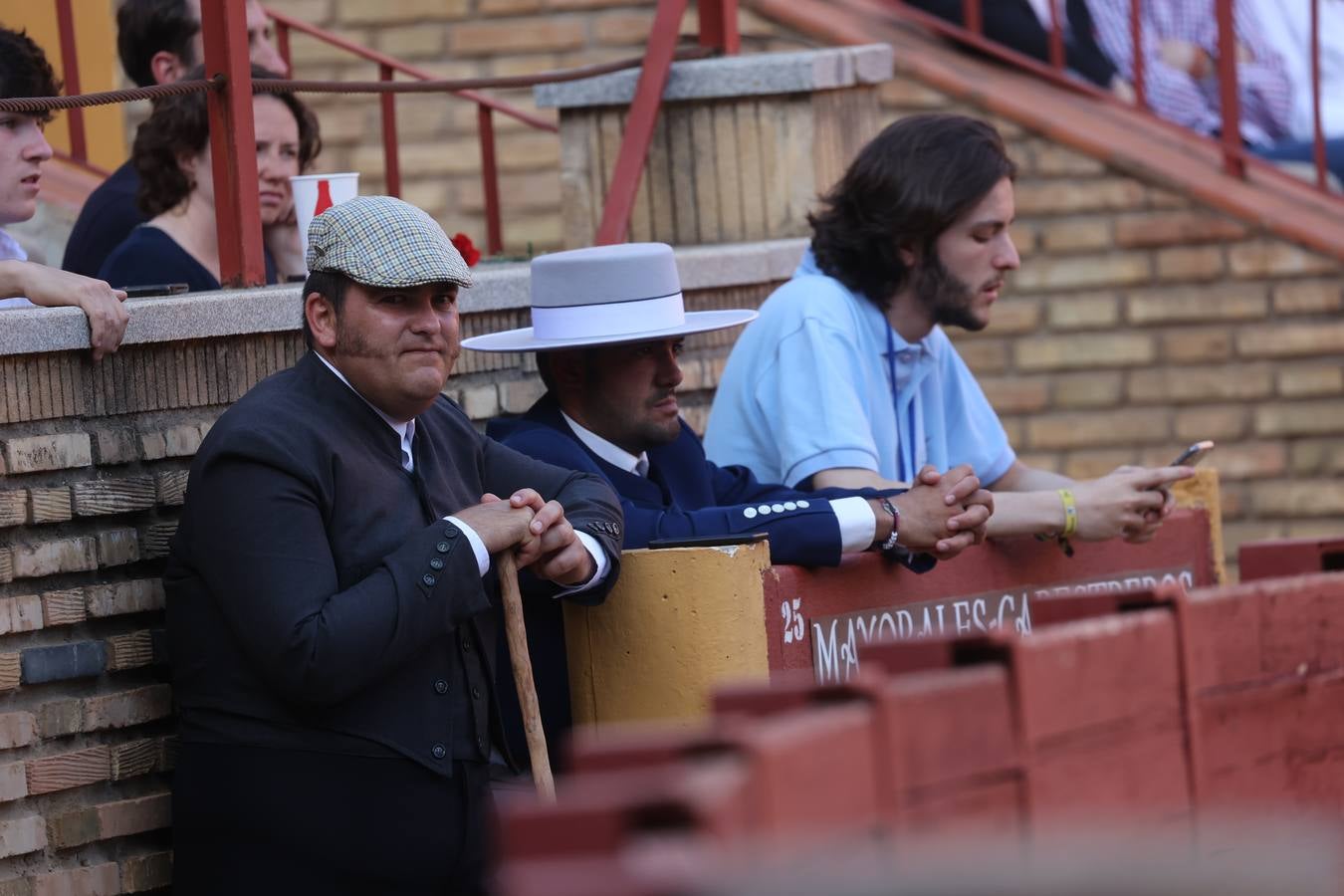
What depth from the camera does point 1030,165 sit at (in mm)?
7293

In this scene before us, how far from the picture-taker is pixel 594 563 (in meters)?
3.63

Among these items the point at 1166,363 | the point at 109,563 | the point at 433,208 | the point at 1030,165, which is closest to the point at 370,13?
the point at 433,208

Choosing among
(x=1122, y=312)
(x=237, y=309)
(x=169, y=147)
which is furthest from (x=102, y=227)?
(x=1122, y=312)

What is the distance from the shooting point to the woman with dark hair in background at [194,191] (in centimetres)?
458

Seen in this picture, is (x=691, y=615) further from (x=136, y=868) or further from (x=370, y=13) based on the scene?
(x=370, y=13)

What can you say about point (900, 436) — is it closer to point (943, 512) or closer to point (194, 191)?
point (943, 512)

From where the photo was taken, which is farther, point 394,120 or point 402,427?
point 394,120

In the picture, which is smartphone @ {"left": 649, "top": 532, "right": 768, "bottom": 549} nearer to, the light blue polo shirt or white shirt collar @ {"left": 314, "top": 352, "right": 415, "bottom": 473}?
white shirt collar @ {"left": 314, "top": 352, "right": 415, "bottom": 473}

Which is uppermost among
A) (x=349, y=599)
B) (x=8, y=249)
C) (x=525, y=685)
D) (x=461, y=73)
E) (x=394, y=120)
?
(x=461, y=73)

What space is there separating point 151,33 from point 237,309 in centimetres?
167

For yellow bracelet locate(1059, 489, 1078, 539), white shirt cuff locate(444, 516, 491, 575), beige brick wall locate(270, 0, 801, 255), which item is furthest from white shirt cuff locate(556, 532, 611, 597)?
beige brick wall locate(270, 0, 801, 255)

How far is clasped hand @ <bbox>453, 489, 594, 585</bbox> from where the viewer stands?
11.3 feet

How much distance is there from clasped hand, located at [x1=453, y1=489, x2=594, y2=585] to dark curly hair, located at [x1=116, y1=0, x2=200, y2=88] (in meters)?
2.17

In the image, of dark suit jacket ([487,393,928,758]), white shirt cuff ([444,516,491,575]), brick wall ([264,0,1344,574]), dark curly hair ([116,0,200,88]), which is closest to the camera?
white shirt cuff ([444,516,491,575])
